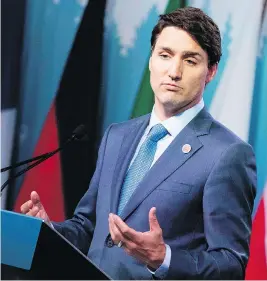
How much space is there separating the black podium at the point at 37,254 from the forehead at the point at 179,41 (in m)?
0.94

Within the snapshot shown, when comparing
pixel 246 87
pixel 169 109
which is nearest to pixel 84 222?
pixel 169 109

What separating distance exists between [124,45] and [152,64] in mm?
606

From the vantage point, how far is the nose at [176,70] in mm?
2084

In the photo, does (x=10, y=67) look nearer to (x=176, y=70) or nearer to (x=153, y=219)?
(x=176, y=70)

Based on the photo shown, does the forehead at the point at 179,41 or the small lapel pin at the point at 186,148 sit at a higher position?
the forehead at the point at 179,41

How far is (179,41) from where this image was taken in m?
2.10

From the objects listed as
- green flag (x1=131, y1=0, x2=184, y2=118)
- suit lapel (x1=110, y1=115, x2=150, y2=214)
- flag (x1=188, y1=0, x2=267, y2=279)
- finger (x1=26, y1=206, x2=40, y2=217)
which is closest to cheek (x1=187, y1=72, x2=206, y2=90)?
suit lapel (x1=110, y1=115, x2=150, y2=214)

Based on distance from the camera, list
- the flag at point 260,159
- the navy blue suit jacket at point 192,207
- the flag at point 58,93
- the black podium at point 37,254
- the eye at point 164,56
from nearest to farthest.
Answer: the black podium at point 37,254, the navy blue suit jacket at point 192,207, the eye at point 164,56, the flag at point 260,159, the flag at point 58,93

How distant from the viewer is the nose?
208 cm

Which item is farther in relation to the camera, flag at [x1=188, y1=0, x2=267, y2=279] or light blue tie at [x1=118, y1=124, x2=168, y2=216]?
flag at [x1=188, y1=0, x2=267, y2=279]

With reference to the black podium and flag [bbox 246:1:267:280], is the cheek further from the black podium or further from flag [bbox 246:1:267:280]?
the black podium

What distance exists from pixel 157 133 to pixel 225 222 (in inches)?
16.7

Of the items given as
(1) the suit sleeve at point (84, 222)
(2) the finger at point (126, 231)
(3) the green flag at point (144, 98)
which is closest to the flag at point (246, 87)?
(3) the green flag at point (144, 98)

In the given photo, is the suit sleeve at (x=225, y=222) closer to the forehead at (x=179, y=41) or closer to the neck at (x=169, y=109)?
the neck at (x=169, y=109)
